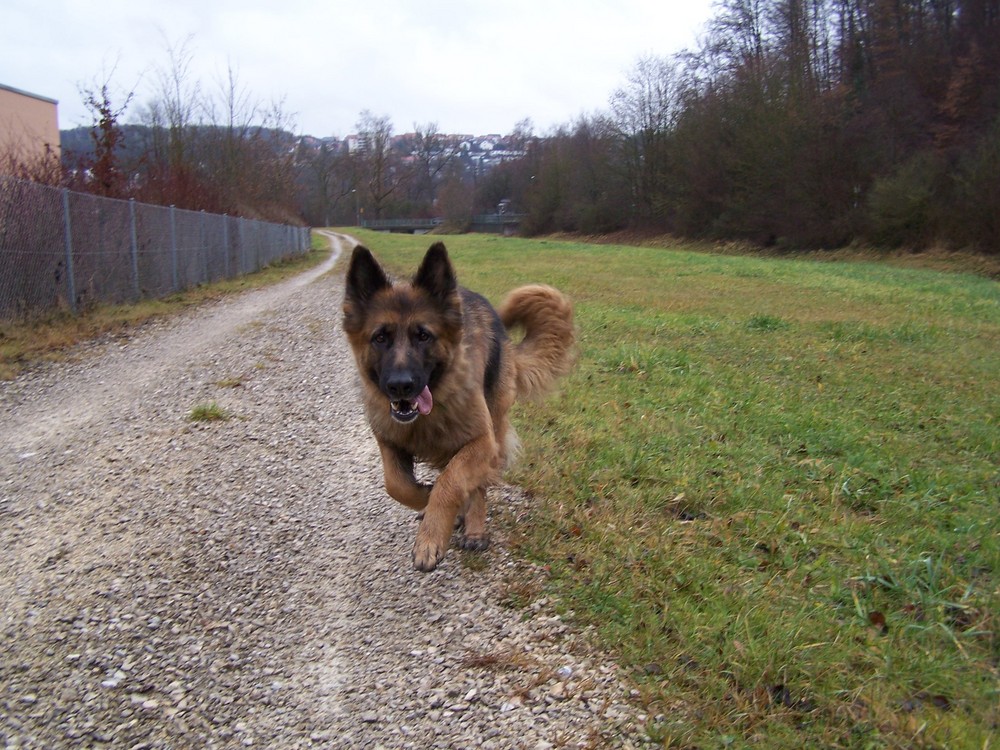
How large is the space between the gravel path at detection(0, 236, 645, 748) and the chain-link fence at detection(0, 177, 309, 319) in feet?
19.8

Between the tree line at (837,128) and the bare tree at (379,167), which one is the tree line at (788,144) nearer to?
the tree line at (837,128)

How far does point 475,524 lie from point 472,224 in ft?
320

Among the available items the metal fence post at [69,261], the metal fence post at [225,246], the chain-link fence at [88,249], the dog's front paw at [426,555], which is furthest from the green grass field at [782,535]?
the metal fence post at [225,246]

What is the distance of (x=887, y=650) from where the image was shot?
3297mm

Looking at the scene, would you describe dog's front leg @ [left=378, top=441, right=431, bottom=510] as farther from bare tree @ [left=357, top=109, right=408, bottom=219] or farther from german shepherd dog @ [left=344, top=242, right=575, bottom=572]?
bare tree @ [left=357, top=109, right=408, bottom=219]

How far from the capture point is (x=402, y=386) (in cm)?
425

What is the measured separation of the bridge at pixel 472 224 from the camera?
307 feet

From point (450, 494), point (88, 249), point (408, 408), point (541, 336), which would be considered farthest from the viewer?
point (88, 249)

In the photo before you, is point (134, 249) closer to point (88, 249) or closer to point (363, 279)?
point (88, 249)

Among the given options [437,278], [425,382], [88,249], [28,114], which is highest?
Answer: [28,114]

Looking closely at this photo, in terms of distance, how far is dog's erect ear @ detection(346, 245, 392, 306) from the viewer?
474 cm

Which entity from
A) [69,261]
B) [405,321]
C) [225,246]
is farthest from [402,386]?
[225,246]

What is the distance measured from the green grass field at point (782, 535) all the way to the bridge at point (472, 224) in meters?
79.7

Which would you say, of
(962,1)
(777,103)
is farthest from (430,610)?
(777,103)
